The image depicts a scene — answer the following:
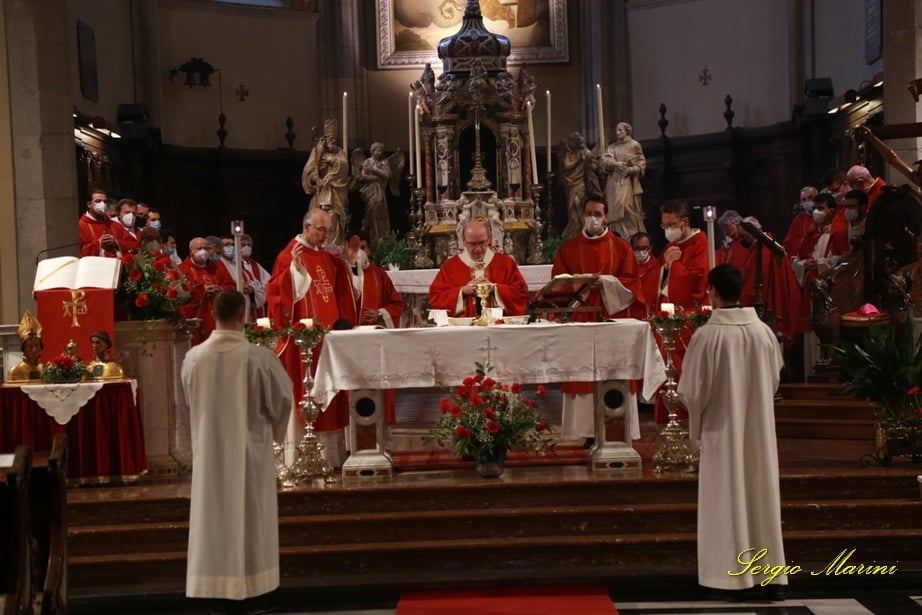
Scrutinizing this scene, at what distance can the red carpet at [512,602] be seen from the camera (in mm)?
6203

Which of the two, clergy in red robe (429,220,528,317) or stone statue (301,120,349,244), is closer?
clergy in red robe (429,220,528,317)

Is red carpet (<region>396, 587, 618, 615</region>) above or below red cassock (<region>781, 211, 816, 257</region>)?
below

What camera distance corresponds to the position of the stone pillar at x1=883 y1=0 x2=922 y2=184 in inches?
430

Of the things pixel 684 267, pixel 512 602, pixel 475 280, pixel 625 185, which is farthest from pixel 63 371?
pixel 625 185

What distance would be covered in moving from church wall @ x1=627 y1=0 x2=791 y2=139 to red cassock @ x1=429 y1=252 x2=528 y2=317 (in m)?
7.60

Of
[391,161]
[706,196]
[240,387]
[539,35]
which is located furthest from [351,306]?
[539,35]

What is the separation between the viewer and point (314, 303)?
8594 millimetres

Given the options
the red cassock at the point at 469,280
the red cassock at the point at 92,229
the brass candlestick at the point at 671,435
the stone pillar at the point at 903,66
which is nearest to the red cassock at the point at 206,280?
the red cassock at the point at 92,229

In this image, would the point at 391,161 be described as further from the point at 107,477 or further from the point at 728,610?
the point at 728,610

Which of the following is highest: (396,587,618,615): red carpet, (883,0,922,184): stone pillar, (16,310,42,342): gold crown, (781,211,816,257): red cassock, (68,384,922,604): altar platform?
(883,0,922,184): stone pillar

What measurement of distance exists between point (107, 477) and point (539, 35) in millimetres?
10776

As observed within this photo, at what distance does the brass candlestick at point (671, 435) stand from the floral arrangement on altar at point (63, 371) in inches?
141

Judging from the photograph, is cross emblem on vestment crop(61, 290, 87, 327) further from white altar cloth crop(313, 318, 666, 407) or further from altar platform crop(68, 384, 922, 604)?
white altar cloth crop(313, 318, 666, 407)

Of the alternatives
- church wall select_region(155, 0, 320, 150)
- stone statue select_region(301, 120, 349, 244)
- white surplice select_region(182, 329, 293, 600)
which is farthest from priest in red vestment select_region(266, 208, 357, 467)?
church wall select_region(155, 0, 320, 150)
